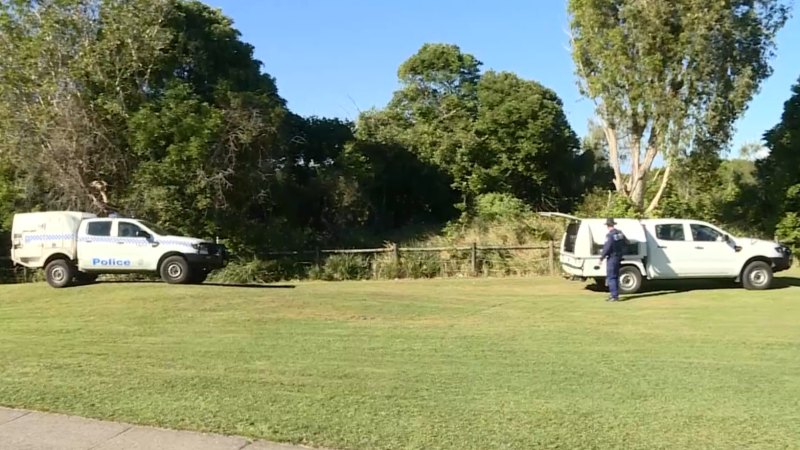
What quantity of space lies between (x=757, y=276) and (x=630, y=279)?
322cm

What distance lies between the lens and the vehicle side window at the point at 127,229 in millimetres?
18922

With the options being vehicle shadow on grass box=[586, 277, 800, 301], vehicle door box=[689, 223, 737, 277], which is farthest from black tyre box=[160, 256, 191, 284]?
vehicle door box=[689, 223, 737, 277]

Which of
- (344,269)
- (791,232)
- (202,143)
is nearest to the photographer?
(202,143)

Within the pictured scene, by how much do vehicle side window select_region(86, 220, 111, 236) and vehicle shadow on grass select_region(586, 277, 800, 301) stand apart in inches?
493

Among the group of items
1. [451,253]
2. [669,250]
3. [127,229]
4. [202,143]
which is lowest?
[451,253]

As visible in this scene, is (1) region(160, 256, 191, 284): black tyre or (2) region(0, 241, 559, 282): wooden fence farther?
(2) region(0, 241, 559, 282): wooden fence

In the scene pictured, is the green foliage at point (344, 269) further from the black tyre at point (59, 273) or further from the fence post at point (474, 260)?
the black tyre at point (59, 273)

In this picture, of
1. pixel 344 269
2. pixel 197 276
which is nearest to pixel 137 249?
pixel 197 276

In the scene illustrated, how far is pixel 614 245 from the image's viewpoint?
16.5m

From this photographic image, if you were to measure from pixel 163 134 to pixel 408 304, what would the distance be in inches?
445

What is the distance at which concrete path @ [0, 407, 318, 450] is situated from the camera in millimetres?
5262

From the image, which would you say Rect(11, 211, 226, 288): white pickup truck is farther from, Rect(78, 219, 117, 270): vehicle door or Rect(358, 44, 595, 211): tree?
Rect(358, 44, 595, 211): tree

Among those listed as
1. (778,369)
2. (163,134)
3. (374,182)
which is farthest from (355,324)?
(374,182)

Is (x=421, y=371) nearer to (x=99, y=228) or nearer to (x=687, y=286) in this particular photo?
(x=99, y=228)
